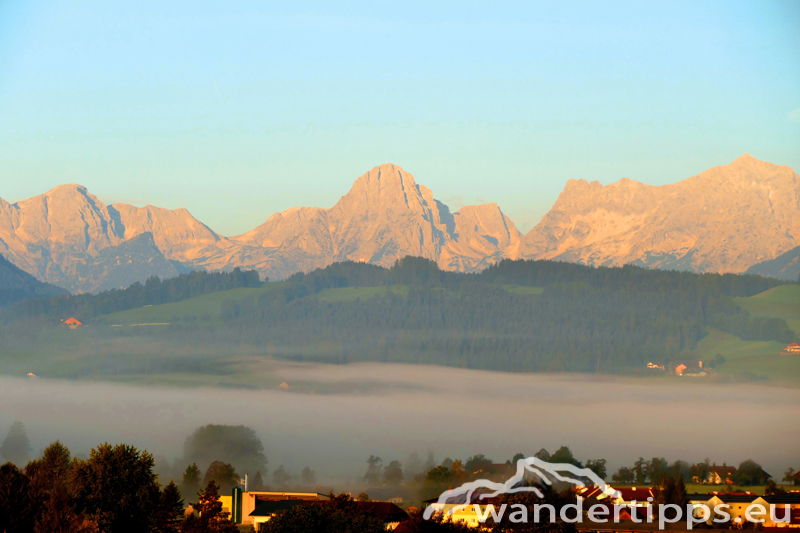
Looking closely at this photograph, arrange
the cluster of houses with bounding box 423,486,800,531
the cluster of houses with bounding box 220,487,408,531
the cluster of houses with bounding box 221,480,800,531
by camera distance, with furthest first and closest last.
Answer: the cluster of houses with bounding box 220,487,408,531
the cluster of houses with bounding box 423,486,800,531
the cluster of houses with bounding box 221,480,800,531

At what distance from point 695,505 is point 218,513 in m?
94.6

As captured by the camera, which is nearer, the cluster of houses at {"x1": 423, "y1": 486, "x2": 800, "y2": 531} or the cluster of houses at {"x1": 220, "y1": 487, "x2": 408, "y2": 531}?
the cluster of houses at {"x1": 423, "y1": 486, "x2": 800, "y2": 531}

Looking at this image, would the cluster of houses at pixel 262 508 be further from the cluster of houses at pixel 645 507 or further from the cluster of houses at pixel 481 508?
the cluster of houses at pixel 645 507

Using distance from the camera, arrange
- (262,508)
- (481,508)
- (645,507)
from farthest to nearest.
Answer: (645,507) → (262,508) → (481,508)

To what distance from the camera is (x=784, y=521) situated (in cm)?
15650

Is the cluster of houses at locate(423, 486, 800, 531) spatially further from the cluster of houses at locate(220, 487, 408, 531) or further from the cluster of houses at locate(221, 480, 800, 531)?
the cluster of houses at locate(220, 487, 408, 531)

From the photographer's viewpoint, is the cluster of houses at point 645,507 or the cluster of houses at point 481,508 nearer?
the cluster of houses at point 481,508

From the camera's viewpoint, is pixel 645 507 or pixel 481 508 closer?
pixel 481 508

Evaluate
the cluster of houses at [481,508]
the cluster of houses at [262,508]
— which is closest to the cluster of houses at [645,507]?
the cluster of houses at [481,508]

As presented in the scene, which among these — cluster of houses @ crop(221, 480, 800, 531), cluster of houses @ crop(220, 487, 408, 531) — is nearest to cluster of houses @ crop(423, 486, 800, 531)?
cluster of houses @ crop(221, 480, 800, 531)

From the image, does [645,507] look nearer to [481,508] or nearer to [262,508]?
[481,508]

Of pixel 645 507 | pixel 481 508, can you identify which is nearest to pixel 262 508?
pixel 481 508

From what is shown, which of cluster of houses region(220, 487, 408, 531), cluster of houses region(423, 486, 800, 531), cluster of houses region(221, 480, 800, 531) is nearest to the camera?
cluster of houses region(221, 480, 800, 531)

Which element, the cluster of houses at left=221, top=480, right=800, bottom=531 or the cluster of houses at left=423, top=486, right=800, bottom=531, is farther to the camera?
the cluster of houses at left=423, top=486, right=800, bottom=531
